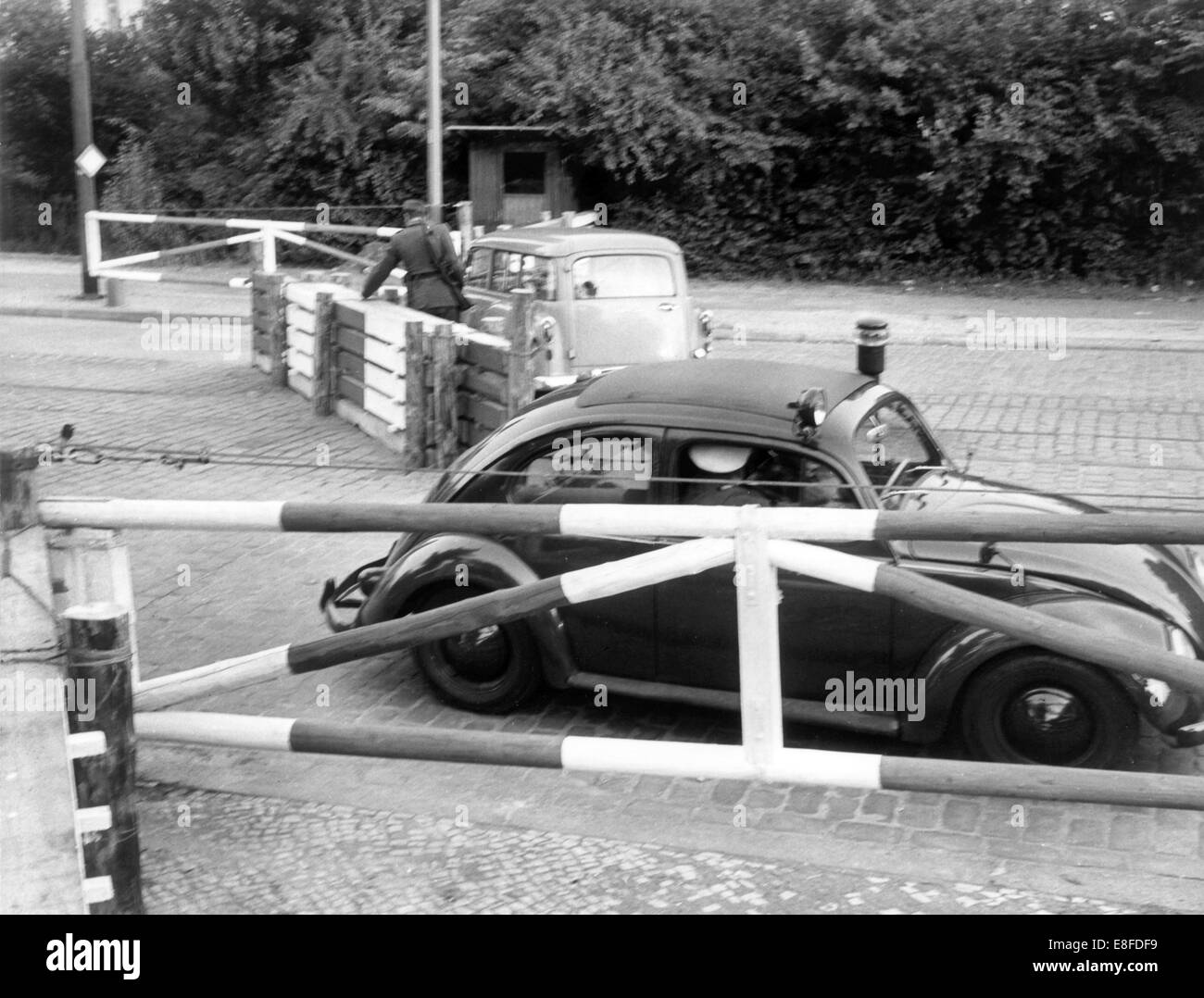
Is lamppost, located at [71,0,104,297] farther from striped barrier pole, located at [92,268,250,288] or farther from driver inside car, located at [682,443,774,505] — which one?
driver inside car, located at [682,443,774,505]

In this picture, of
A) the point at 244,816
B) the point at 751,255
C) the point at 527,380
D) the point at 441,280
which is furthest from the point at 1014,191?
the point at 244,816

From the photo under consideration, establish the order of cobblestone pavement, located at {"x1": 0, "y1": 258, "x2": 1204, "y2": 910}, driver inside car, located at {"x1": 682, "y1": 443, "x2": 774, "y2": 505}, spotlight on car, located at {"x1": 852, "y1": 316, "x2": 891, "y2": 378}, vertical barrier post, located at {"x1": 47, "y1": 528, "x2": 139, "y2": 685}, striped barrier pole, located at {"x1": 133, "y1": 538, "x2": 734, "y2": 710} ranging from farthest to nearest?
spotlight on car, located at {"x1": 852, "y1": 316, "x2": 891, "y2": 378} → driver inside car, located at {"x1": 682, "y1": 443, "x2": 774, "y2": 505} → cobblestone pavement, located at {"x1": 0, "y1": 258, "x2": 1204, "y2": 910} → vertical barrier post, located at {"x1": 47, "y1": 528, "x2": 139, "y2": 685} → striped barrier pole, located at {"x1": 133, "y1": 538, "x2": 734, "y2": 710}

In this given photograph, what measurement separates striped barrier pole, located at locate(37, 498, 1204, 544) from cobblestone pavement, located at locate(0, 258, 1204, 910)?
0.80m

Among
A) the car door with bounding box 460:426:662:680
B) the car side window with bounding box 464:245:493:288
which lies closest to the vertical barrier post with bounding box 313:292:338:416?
the car side window with bounding box 464:245:493:288

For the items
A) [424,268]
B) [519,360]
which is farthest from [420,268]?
[519,360]

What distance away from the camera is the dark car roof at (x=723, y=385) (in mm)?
6152

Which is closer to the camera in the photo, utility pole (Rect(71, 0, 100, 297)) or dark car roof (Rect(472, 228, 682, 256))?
dark car roof (Rect(472, 228, 682, 256))

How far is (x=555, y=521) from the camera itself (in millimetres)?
4168

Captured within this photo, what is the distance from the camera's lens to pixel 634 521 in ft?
13.5

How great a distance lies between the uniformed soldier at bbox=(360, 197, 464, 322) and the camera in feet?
43.6

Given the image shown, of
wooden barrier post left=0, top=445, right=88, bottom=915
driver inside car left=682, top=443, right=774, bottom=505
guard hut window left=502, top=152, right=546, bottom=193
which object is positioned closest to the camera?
wooden barrier post left=0, top=445, right=88, bottom=915

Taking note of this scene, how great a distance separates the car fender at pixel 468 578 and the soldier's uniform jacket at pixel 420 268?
7.14 meters

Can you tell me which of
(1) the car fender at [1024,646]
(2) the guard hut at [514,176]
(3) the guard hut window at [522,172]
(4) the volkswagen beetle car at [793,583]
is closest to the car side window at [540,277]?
(4) the volkswagen beetle car at [793,583]
